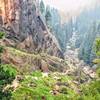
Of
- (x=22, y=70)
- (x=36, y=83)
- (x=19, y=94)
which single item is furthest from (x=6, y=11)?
(x=19, y=94)

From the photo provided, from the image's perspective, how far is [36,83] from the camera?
89750 mm

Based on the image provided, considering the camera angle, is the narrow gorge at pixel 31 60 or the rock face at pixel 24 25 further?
the rock face at pixel 24 25

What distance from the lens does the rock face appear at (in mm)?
120938

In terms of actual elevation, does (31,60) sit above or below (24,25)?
below

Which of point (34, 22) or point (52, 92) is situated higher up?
point (34, 22)

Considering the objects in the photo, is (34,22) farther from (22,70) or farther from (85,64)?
(85,64)

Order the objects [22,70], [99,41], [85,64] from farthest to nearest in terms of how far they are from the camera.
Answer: [85,64] < [22,70] < [99,41]

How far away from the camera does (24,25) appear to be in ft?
422

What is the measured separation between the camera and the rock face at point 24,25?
12094cm

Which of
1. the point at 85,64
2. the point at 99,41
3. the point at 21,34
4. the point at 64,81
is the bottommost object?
the point at 85,64

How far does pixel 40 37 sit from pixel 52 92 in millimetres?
54410

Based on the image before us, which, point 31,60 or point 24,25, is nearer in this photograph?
point 31,60

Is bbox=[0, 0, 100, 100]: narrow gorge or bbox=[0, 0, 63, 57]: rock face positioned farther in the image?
bbox=[0, 0, 63, 57]: rock face

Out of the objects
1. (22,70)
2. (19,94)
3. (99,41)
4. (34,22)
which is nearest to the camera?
(99,41)
